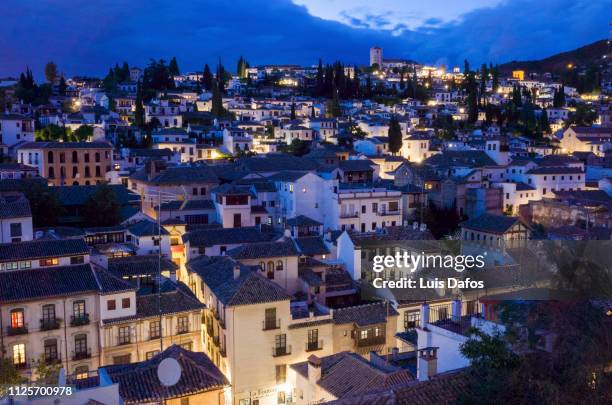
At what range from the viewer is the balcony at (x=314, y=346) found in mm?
22609

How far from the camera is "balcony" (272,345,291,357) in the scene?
22092 millimetres

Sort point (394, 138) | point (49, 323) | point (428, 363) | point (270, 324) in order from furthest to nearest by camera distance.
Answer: point (394, 138), point (270, 324), point (49, 323), point (428, 363)

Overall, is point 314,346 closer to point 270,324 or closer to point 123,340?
point 270,324

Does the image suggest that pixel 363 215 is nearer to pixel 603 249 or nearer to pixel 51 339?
pixel 603 249

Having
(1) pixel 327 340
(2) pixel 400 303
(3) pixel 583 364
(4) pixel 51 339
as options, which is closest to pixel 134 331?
(4) pixel 51 339

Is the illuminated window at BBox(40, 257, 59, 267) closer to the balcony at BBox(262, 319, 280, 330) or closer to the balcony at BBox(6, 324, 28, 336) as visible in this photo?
the balcony at BBox(6, 324, 28, 336)

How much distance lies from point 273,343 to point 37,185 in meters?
23.0

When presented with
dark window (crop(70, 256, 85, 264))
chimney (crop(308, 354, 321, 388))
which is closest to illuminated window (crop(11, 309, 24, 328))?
dark window (crop(70, 256, 85, 264))

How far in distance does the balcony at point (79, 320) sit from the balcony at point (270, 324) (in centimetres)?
664

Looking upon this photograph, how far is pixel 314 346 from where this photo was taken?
22734mm

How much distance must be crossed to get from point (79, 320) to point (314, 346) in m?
8.94

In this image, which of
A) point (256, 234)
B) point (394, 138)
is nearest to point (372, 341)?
point (256, 234)

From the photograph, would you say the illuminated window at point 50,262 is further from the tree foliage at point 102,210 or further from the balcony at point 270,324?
the tree foliage at point 102,210

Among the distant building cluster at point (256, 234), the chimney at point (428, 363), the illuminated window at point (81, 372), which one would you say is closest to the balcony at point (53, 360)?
the distant building cluster at point (256, 234)
